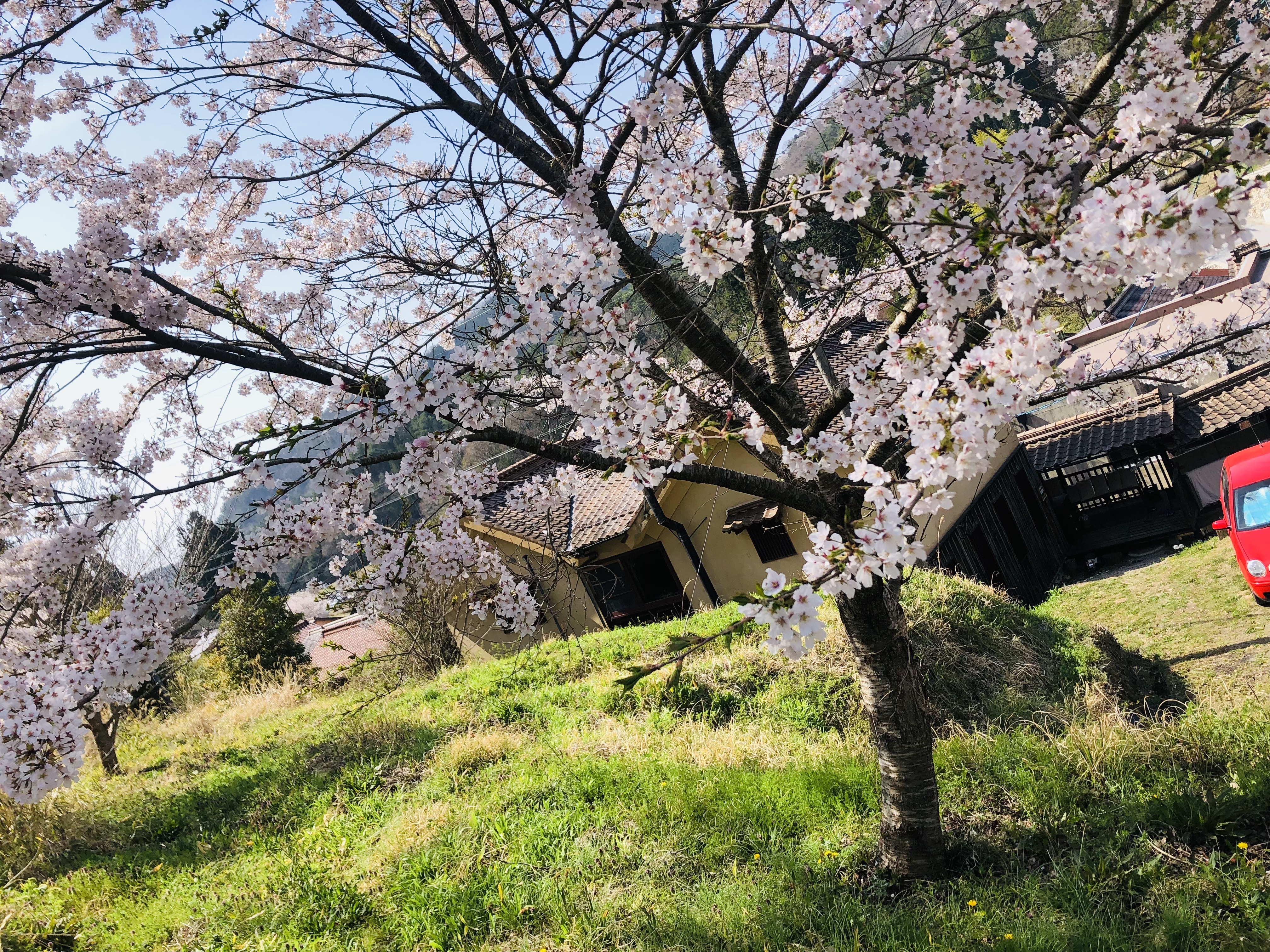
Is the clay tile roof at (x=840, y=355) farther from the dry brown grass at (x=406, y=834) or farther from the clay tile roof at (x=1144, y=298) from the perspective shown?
the clay tile roof at (x=1144, y=298)

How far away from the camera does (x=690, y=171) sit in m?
2.87

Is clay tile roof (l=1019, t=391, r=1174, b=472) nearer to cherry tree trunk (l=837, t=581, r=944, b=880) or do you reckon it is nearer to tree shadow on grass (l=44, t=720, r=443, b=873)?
cherry tree trunk (l=837, t=581, r=944, b=880)

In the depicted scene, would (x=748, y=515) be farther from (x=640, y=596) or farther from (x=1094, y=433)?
(x=1094, y=433)

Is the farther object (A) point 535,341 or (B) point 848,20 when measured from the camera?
(B) point 848,20

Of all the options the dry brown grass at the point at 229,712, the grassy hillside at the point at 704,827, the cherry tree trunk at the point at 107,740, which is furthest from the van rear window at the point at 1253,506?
the cherry tree trunk at the point at 107,740

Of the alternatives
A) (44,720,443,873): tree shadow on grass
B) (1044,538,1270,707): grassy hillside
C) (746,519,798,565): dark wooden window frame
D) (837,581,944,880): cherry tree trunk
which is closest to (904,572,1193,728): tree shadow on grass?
(1044,538,1270,707): grassy hillside

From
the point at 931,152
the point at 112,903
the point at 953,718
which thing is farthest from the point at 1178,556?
the point at 112,903

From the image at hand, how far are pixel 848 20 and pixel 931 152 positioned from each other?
3.14 meters

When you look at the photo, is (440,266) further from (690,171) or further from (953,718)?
(953,718)

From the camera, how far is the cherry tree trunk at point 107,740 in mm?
8758

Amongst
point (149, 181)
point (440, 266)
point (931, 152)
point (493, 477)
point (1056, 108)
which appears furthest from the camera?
point (149, 181)

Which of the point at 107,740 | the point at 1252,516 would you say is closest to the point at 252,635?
the point at 107,740

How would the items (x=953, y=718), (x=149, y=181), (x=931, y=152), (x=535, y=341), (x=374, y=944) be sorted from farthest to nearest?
1. (x=953, y=718)
2. (x=149, y=181)
3. (x=374, y=944)
4. (x=535, y=341)
5. (x=931, y=152)

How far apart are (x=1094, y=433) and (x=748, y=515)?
8937mm
